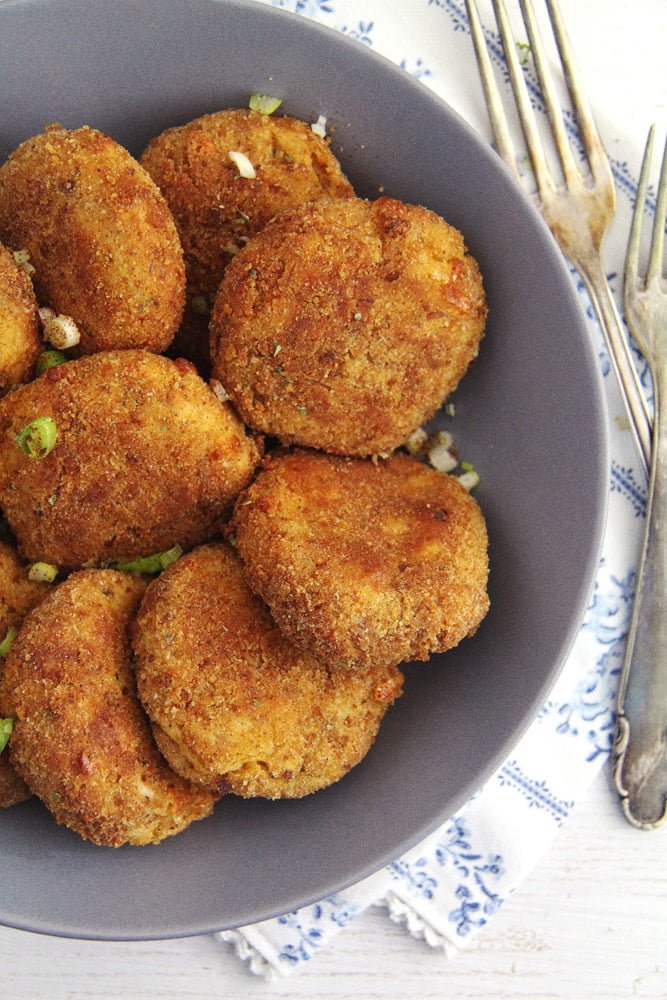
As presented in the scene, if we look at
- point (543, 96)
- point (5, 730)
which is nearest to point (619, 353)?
point (543, 96)

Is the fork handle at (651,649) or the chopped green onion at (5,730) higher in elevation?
the chopped green onion at (5,730)

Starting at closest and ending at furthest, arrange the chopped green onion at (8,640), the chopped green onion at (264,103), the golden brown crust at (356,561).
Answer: the golden brown crust at (356,561) < the chopped green onion at (8,640) < the chopped green onion at (264,103)

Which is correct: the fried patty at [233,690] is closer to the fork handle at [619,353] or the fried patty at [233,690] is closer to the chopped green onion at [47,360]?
the chopped green onion at [47,360]

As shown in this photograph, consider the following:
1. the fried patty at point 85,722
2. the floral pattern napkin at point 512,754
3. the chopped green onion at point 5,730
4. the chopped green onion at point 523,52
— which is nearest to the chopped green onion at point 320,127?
the floral pattern napkin at point 512,754

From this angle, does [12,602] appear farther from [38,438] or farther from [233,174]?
[233,174]

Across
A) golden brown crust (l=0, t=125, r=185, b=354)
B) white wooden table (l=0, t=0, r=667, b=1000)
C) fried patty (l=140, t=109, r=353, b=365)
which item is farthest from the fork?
golden brown crust (l=0, t=125, r=185, b=354)

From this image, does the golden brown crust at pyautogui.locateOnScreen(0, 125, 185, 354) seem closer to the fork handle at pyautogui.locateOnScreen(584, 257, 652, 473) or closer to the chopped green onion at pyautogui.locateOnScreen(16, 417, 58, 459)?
the chopped green onion at pyautogui.locateOnScreen(16, 417, 58, 459)
